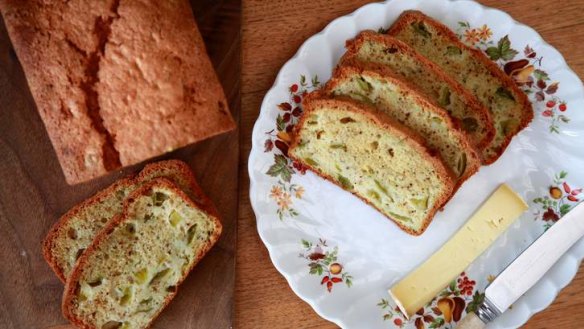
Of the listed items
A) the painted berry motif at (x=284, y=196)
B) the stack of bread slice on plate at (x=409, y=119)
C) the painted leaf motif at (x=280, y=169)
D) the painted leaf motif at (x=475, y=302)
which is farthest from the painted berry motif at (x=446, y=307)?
the painted leaf motif at (x=280, y=169)

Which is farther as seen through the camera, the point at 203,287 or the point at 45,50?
the point at 203,287

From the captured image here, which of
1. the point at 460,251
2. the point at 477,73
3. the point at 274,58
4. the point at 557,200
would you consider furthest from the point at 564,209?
the point at 274,58

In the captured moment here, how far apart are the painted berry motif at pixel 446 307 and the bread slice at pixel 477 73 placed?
1.94ft

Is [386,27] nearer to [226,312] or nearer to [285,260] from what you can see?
[285,260]

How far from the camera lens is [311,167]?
2.48 m

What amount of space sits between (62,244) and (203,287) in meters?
0.64

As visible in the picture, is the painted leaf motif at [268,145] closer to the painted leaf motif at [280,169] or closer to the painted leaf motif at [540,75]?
the painted leaf motif at [280,169]

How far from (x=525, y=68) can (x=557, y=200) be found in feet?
2.02

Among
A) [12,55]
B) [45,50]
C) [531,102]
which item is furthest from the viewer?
[531,102]

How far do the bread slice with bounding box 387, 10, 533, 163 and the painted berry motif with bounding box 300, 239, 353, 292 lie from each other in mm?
815

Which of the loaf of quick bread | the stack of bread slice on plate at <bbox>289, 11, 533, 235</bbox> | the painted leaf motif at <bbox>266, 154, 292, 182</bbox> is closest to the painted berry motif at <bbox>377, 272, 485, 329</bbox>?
the stack of bread slice on plate at <bbox>289, 11, 533, 235</bbox>

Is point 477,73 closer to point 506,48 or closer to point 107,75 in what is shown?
point 506,48

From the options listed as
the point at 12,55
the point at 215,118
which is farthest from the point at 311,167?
the point at 12,55

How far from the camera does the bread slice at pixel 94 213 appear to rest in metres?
2.39
